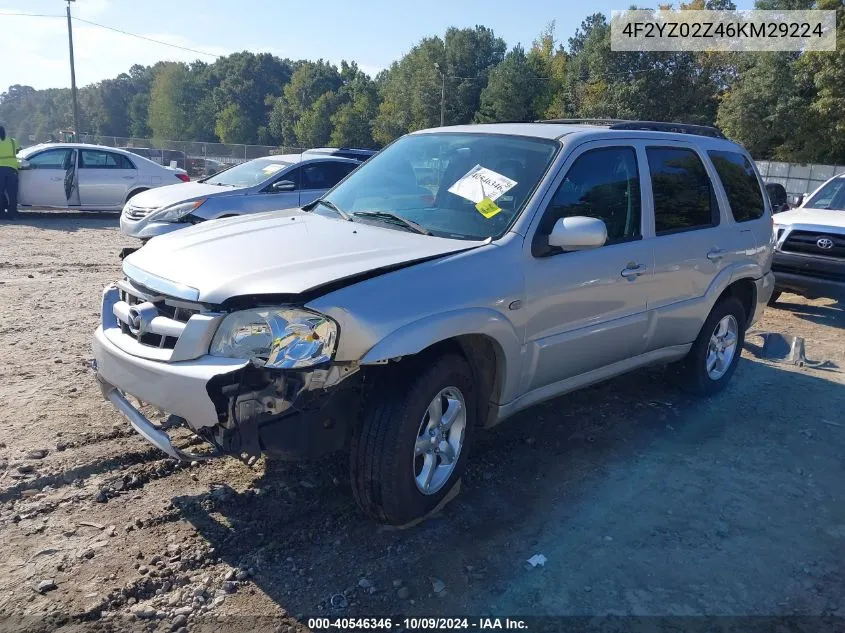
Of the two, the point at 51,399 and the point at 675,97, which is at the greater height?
the point at 675,97

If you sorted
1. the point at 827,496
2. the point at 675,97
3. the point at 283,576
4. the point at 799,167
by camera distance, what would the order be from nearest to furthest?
the point at 283,576 → the point at 827,496 → the point at 799,167 → the point at 675,97

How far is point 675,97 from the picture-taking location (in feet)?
155

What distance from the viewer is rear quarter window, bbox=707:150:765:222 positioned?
5353mm

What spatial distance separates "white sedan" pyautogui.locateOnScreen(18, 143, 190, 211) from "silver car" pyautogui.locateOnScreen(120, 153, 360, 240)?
437 cm

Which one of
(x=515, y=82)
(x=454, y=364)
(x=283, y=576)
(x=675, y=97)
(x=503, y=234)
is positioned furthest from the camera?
(x=515, y=82)

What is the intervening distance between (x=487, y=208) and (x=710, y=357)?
2706 millimetres

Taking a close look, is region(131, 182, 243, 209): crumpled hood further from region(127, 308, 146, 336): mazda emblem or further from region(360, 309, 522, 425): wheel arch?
region(360, 309, 522, 425): wheel arch

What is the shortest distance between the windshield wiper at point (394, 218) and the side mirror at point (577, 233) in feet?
2.24

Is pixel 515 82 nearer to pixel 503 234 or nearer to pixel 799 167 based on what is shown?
pixel 799 167

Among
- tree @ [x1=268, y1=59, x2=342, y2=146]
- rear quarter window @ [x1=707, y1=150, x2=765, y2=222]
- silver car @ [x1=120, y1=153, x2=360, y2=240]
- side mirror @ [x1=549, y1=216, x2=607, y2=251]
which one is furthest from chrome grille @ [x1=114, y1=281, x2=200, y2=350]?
tree @ [x1=268, y1=59, x2=342, y2=146]

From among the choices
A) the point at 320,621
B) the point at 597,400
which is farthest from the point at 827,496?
the point at 320,621

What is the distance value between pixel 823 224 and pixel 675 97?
141 feet

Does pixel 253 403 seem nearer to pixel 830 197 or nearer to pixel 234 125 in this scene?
pixel 830 197

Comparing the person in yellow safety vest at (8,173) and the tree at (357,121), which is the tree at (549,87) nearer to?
the tree at (357,121)
